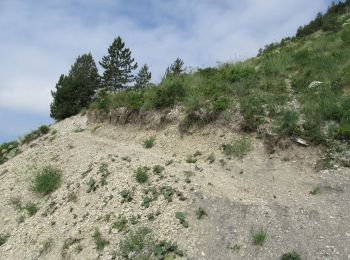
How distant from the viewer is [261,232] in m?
8.83

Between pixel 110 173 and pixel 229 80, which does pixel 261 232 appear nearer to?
pixel 110 173

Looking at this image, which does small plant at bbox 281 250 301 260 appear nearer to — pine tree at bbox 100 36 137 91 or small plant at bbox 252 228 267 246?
small plant at bbox 252 228 267 246

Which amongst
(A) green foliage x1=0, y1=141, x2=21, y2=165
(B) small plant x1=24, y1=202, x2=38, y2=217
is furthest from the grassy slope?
(B) small plant x1=24, y1=202, x2=38, y2=217

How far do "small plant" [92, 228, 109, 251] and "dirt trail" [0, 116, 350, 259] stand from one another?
12cm

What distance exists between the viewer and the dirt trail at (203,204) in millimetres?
8820

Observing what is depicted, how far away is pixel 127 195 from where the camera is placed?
430 inches

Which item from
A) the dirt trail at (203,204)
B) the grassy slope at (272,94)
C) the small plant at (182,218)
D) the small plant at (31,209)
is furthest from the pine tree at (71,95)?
the small plant at (182,218)

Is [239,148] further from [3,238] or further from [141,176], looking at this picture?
[3,238]

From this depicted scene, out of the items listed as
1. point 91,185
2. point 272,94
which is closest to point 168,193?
point 91,185

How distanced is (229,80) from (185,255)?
8.38 metres

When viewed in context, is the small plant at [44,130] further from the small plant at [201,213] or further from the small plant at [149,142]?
the small plant at [201,213]

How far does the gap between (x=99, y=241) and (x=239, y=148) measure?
4.83 meters

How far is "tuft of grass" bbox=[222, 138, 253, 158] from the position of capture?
1226cm

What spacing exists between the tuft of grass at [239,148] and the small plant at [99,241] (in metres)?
4.40
